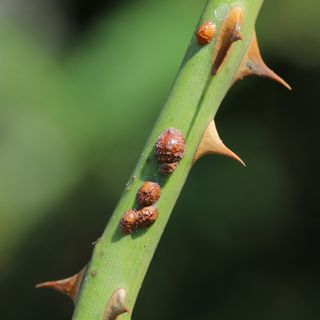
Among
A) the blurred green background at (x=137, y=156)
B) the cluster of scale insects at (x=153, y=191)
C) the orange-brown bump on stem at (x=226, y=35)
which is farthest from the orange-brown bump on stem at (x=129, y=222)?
the blurred green background at (x=137, y=156)

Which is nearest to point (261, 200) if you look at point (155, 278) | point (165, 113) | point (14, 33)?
point (155, 278)

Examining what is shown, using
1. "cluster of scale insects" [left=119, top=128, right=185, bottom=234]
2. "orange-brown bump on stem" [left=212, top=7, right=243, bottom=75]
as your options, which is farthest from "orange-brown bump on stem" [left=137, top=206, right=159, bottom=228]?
"orange-brown bump on stem" [left=212, top=7, right=243, bottom=75]

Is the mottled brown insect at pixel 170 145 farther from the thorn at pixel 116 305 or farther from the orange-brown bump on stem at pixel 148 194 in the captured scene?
the thorn at pixel 116 305

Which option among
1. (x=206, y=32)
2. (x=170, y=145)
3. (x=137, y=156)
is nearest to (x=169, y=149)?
(x=170, y=145)

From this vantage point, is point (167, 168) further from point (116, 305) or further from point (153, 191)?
point (116, 305)

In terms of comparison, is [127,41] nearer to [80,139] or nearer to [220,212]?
[80,139]

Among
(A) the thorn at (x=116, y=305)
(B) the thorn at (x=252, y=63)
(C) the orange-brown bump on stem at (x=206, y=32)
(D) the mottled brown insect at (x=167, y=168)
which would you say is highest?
(C) the orange-brown bump on stem at (x=206, y=32)
